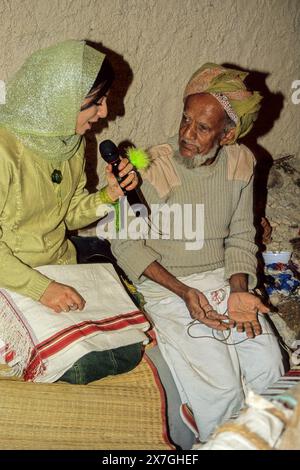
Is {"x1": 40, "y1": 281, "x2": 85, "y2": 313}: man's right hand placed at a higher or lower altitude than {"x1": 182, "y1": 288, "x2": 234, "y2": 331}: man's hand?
higher

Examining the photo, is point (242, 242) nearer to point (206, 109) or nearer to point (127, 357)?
point (206, 109)

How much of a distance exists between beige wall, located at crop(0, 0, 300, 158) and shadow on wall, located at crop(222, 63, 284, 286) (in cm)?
5

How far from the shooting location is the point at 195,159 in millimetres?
2670

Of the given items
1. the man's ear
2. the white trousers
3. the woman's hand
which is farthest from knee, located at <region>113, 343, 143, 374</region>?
the man's ear

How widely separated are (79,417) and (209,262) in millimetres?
1049

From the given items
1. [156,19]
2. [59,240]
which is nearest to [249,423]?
[59,240]

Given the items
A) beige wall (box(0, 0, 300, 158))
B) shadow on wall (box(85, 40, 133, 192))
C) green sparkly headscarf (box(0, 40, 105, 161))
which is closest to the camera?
green sparkly headscarf (box(0, 40, 105, 161))

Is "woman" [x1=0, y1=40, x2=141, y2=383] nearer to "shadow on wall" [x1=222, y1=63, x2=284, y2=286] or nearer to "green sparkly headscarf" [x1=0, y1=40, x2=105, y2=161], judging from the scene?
"green sparkly headscarf" [x1=0, y1=40, x2=105, y2=161]

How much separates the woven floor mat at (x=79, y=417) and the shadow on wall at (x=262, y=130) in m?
2.58

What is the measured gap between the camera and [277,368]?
2.49m

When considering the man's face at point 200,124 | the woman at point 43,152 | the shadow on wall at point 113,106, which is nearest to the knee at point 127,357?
the woman at point 43,152

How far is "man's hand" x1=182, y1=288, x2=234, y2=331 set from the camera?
A: 8.30ft

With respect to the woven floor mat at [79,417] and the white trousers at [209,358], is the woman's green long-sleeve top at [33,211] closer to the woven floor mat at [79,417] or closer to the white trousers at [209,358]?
the woven floor mat at [79,417]

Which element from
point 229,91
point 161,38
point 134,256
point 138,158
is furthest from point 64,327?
point 161,38
